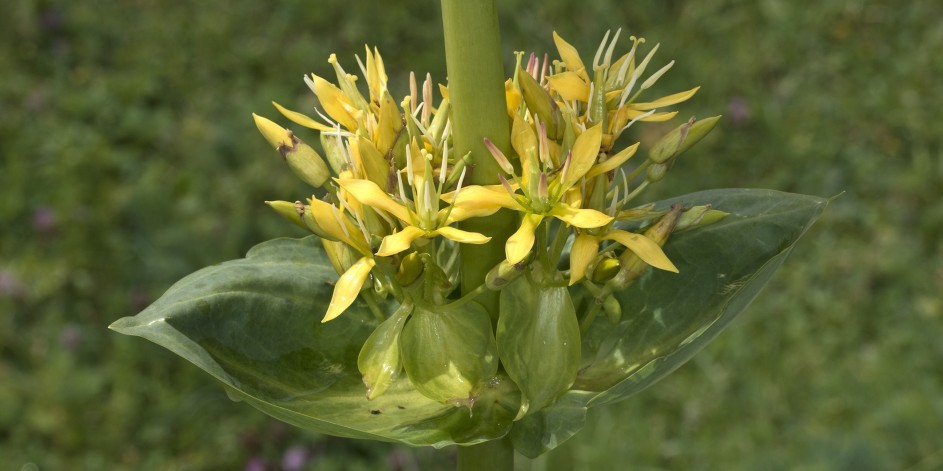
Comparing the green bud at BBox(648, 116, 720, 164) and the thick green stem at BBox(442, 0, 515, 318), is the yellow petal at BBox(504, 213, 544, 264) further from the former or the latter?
the green bud at BBox(648, 116, 720, 164)

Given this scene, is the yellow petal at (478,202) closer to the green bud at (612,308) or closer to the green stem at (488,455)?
the green bud at (612,308)

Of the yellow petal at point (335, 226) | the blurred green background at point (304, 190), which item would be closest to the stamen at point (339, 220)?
the yellow petal at point (335, 226)

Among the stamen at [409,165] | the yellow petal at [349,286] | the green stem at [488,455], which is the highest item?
the stamen at [409,165]

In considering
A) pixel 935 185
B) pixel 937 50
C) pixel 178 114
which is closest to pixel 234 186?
pixel 178 114

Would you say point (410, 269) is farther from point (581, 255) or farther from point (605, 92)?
point (605, 92)

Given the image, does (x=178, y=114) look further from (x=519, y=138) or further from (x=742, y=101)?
(x=519, y=138)

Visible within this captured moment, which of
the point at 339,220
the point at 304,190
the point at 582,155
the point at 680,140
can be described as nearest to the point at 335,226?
the point at 339,220

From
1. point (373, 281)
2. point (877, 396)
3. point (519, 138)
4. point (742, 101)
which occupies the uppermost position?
point (519, 138)

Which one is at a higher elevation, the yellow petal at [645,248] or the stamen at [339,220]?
the stamen at [339,220]
